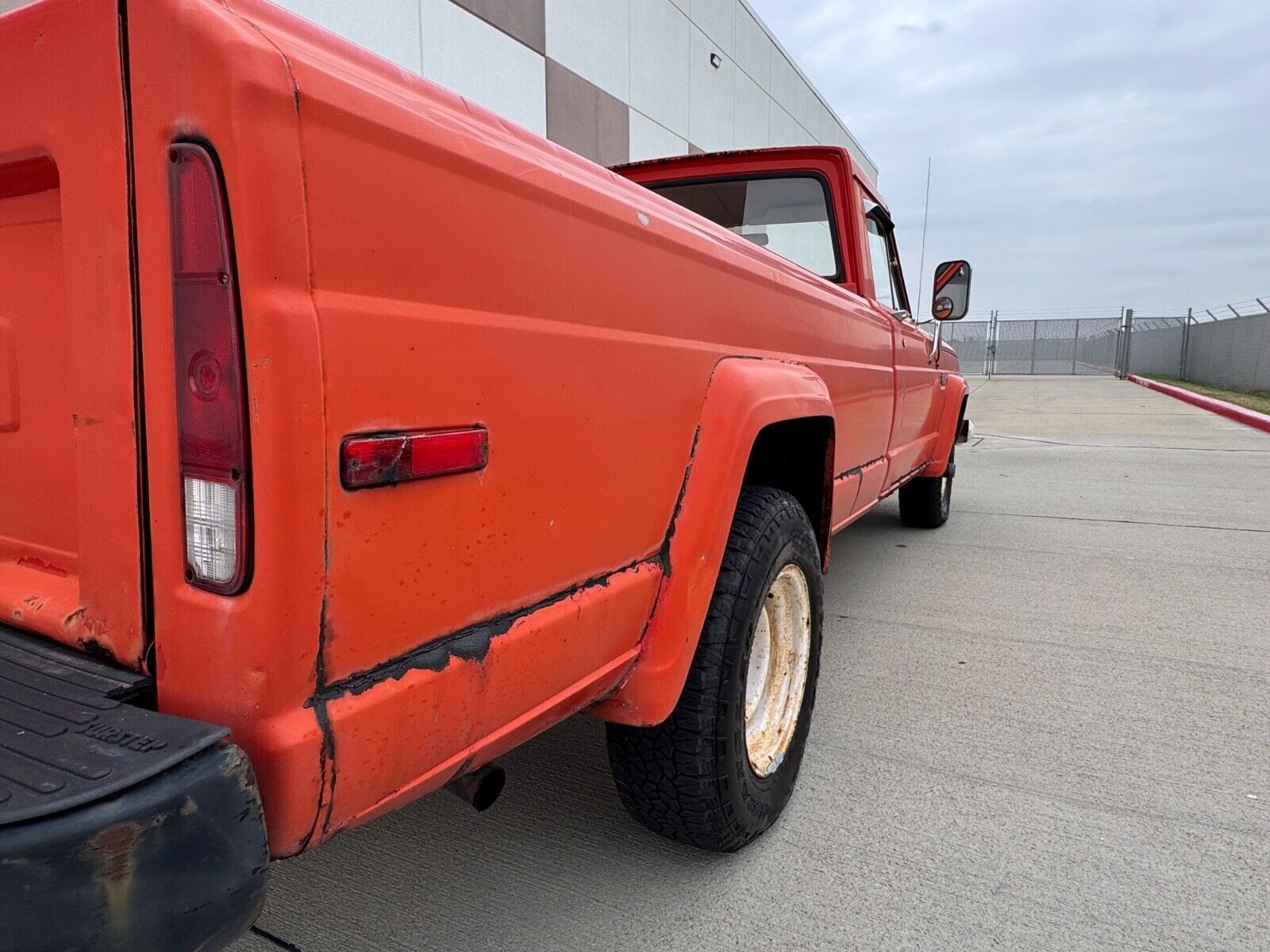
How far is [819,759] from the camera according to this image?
2.64 m

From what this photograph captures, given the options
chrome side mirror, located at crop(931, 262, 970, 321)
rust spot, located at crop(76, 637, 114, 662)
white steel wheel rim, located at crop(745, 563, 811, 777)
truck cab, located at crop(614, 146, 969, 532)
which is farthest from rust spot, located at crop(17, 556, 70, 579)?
chrome side mirror, located at crop(931, 262, 970, 321)

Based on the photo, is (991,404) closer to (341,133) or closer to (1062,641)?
(1062,641)

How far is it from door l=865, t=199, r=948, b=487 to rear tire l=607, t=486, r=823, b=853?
74.4 inches

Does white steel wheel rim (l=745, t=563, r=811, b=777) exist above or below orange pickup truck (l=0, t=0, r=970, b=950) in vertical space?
below

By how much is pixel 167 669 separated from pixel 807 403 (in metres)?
1.70

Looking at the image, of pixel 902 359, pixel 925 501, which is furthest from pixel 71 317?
pixel 925 501

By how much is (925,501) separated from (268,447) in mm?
5474

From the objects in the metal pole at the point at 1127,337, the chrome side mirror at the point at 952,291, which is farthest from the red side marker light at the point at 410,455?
the metal pole at the point at 1127,337

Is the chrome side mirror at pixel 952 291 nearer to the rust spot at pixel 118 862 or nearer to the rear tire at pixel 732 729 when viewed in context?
the rear tire at pixel 732 729

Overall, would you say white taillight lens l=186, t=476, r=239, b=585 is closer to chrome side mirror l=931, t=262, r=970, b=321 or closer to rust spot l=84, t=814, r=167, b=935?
rust spot l=84, t=814, r=167, b=935

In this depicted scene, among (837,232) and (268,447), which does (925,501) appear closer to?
(837,232)

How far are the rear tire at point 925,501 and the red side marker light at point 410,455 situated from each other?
4.97 m

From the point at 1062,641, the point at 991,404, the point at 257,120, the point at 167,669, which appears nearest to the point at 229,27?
the point at 257,120

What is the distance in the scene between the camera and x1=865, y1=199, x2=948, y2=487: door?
393 centimetres
